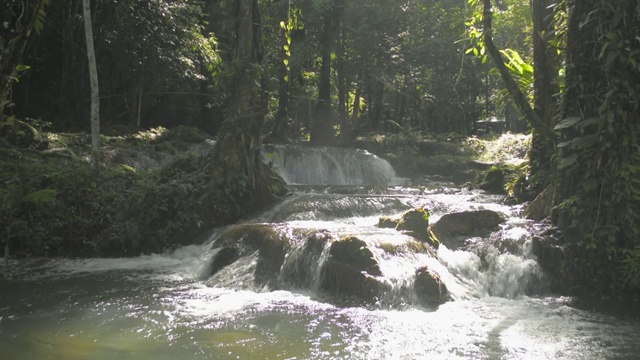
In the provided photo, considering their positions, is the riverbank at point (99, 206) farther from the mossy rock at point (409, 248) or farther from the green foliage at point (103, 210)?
the mossy rock at point (409, 248)

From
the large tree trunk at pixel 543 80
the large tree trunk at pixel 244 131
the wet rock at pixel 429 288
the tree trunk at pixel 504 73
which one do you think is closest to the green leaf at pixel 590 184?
the tree trunk at pixel 504 73

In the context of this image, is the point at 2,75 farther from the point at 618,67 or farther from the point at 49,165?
the point at 49,165

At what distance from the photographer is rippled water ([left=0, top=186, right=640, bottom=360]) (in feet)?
18.1

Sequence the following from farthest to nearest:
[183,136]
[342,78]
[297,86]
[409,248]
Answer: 1. [297,86]
2. [342,78]
3. [183,136]
4. [409,248]

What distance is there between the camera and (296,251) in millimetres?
8750

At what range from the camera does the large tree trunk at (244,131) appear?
1220 cm

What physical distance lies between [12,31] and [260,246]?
733cm

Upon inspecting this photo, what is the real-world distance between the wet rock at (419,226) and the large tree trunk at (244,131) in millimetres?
4202

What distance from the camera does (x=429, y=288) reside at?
7.67m

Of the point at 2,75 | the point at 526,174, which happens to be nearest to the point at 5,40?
the point at 2,75

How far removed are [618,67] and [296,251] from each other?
5.21m

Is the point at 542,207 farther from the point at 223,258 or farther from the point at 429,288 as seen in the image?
the point at 223,258

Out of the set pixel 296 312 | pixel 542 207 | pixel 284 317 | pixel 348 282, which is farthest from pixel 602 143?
pixel 284 317

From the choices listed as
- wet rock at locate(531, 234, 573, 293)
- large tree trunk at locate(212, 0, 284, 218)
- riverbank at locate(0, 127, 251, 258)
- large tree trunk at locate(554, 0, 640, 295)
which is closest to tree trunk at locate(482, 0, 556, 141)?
large tree trunk at locate(554, 0, 640, 295)
